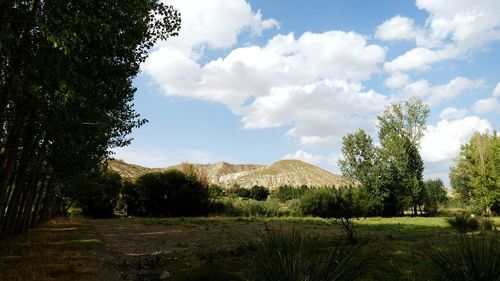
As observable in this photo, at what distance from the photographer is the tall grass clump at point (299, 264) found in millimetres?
2871

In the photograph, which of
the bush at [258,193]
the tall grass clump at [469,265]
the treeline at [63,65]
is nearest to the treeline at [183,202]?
the treeline at [63,65]

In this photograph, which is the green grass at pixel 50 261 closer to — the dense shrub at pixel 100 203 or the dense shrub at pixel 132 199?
the dense shrub at pixel 100 203

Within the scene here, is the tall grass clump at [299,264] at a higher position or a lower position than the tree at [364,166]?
lower

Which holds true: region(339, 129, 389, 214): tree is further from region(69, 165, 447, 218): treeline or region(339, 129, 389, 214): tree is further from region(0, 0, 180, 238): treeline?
region(0, 0, 180, 238): treeline

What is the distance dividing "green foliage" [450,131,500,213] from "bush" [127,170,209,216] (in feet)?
99.9

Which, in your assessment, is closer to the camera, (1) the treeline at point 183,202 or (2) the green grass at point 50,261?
(2) the green grass at point 50,261

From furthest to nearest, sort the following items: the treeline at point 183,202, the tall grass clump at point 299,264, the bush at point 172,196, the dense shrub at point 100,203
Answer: the bush at point 172,196
the treeline at point 183,202
the dense shrub at point 100,203
the tall grass clump at point 299,264

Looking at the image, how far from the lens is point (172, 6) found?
11.0 m

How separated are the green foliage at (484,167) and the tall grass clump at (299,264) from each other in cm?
4713

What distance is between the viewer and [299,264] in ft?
9.46

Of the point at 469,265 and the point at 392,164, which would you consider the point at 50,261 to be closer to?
the point at 469,265

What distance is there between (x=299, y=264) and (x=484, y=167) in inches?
1949

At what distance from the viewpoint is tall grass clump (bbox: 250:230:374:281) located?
2.87m

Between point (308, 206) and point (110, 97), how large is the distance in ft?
104
